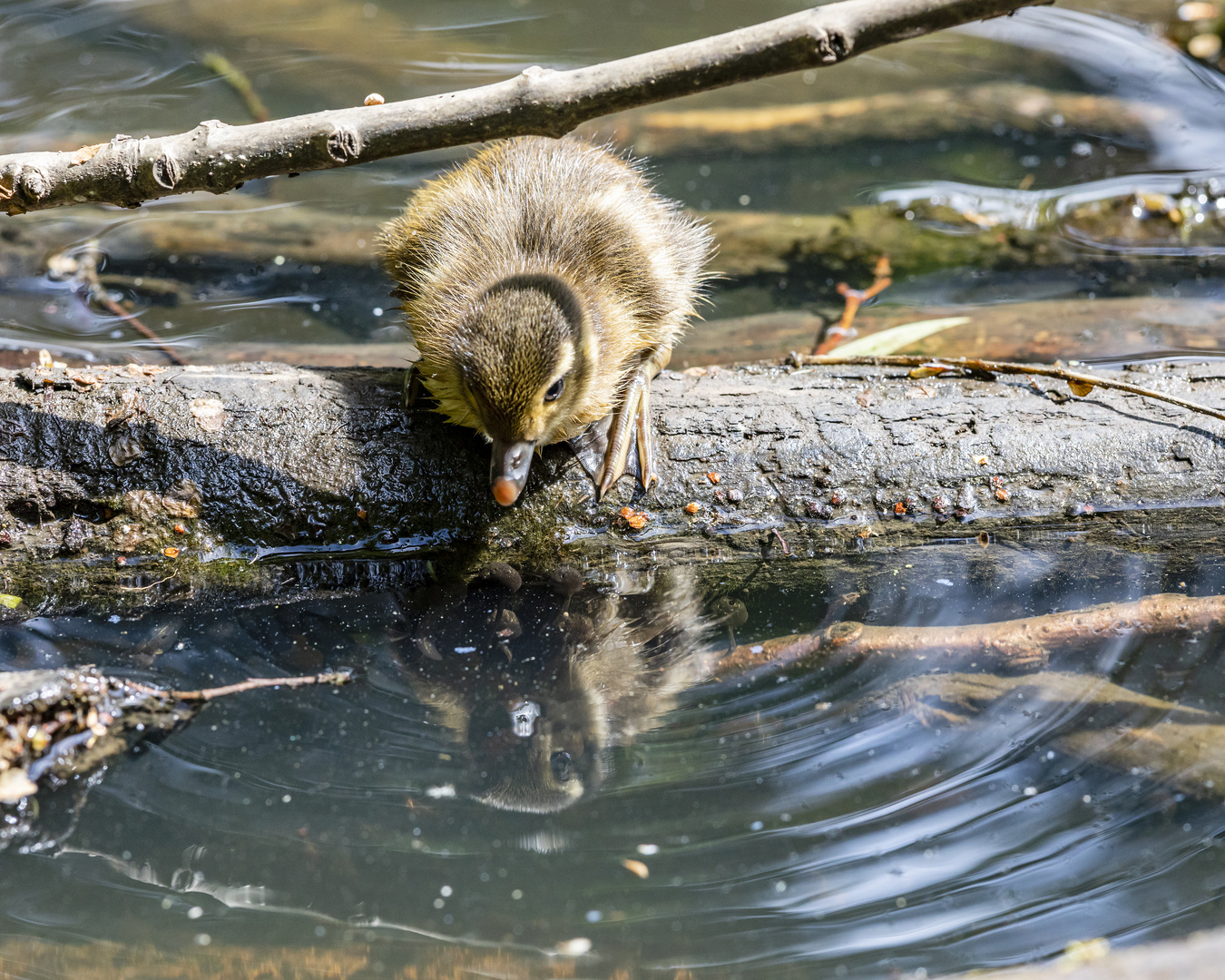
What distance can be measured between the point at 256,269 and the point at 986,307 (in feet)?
14.1

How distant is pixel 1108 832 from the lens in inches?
97.5

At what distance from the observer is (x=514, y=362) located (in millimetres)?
2838

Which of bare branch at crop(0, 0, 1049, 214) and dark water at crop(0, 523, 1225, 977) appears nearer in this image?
bare branch at crop(0, 0, 1049, 214)

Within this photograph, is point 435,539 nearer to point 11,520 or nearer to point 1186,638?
point 11,520

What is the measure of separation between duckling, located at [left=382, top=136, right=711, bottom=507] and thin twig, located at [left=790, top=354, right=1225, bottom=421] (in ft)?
2.93

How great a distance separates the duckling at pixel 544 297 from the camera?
2.88 meters

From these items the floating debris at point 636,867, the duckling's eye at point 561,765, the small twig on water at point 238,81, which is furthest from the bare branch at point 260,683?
the small twig on water at point 238,81

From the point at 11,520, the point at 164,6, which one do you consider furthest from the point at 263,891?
the point at 164,6

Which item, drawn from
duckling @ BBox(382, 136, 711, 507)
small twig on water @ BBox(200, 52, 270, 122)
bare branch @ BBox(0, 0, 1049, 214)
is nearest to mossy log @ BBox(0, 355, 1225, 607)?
duckling @ BBox(382, 136, 711, 507)

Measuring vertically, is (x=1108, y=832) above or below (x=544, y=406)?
below

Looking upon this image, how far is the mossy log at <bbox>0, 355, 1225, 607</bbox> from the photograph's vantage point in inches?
128

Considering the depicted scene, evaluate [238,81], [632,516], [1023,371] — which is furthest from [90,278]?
[1023,371]

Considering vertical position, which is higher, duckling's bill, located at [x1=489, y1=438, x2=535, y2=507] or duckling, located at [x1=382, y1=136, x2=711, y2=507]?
duckling, located at [x1=382, y1=136, x2=711, y2=507]

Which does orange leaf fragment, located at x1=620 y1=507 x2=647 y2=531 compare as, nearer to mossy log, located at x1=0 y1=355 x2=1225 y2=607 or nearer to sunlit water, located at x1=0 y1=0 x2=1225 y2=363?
mossy log, located at x1=0 y1=355 x2=1225 y2=607
